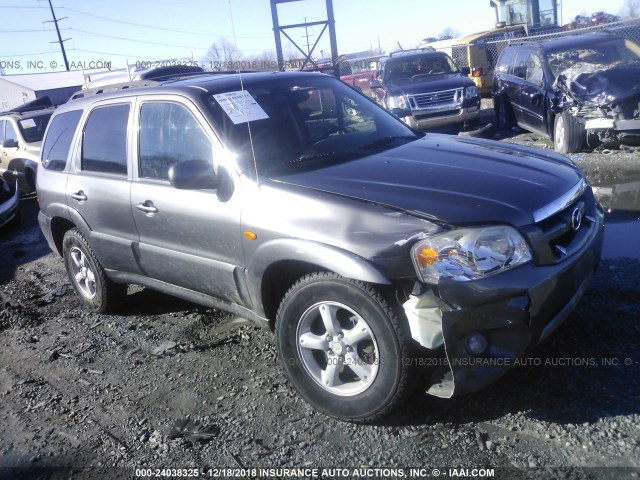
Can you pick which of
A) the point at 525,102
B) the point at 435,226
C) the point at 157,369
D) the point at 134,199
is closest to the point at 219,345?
the point at 157,369

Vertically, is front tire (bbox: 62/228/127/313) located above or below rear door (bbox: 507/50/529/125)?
below

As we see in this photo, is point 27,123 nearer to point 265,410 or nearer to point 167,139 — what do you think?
point 167,139

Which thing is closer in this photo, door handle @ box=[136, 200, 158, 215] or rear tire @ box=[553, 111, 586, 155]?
door handle @ box=[136, 200, 158, 215]

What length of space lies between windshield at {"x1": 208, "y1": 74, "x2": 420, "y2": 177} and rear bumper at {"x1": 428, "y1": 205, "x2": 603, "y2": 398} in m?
1.31

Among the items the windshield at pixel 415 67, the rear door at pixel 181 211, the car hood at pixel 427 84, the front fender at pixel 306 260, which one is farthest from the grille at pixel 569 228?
the windshield at pixel 415 67

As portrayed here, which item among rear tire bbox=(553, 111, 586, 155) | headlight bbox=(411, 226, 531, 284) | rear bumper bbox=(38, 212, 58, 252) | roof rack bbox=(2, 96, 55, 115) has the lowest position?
rear tire bbox=(553, 111, 586, 155)

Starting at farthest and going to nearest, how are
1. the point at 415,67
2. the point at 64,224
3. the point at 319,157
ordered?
1. the point at 415,67
2. the point at 64,224
3. the point at 319,157

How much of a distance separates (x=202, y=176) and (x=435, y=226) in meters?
1.41

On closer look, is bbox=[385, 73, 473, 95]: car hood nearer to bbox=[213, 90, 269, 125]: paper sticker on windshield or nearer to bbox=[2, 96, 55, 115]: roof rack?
bbox=[2, 96, 55, 115]: roof rack

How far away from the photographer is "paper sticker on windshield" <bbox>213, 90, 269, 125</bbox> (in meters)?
3.70

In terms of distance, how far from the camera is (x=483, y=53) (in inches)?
833

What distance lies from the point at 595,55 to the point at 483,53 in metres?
12.2

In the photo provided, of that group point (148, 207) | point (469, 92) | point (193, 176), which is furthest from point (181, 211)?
point (469, 92)

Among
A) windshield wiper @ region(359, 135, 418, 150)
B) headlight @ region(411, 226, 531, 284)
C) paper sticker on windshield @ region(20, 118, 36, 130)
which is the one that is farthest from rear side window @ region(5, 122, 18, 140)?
headlight @ region(411, 226, 531, 284)
